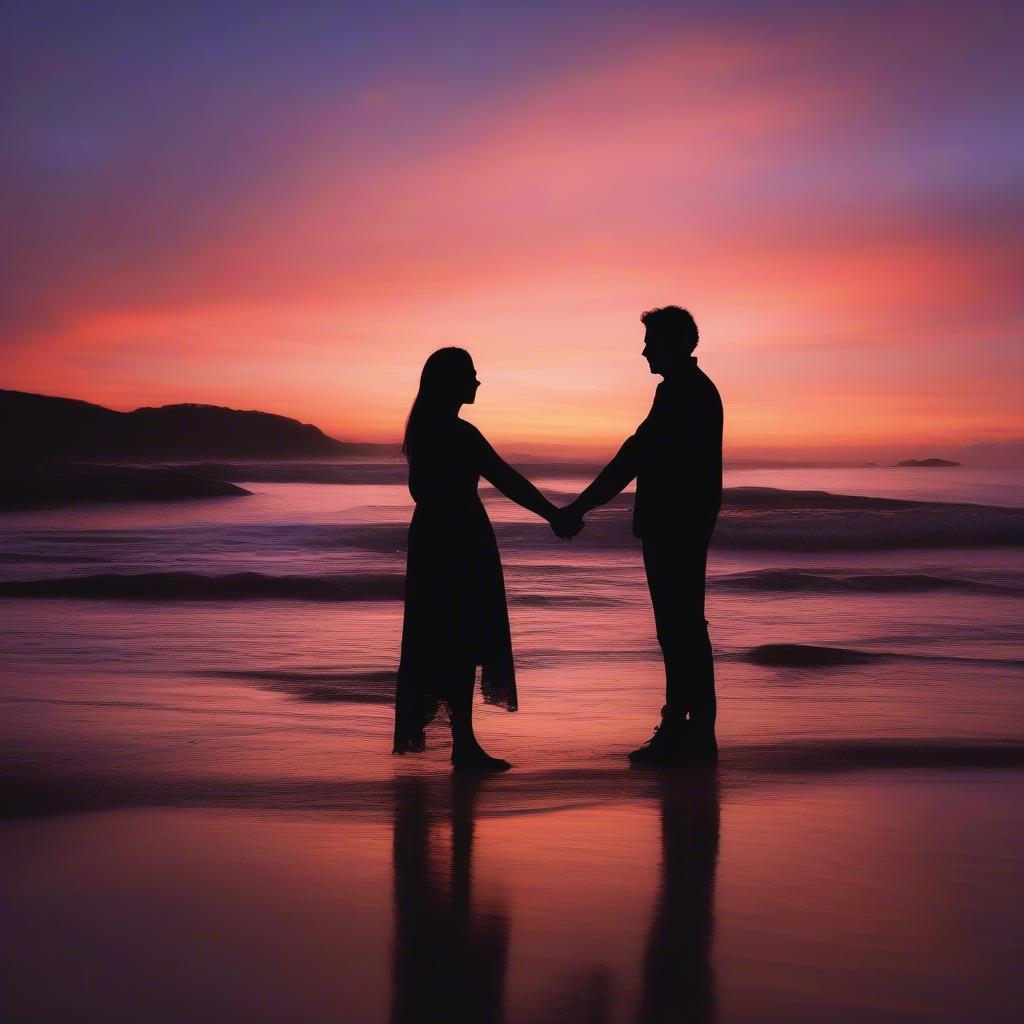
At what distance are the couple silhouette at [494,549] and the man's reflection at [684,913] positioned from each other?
2.42ft

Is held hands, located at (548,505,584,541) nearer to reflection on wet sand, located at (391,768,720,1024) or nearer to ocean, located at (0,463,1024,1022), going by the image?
ocean, located at (0,463,1024,1022)

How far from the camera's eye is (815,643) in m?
8.77

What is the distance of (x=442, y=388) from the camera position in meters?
5.09

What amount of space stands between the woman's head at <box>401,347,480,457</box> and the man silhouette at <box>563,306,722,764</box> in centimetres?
89

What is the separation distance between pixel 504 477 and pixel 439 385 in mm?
548

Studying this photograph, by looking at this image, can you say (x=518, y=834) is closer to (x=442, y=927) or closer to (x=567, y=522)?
(x=442, y=927)

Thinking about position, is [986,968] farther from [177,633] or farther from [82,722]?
[177,633]

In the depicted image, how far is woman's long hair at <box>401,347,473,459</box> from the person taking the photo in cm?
509

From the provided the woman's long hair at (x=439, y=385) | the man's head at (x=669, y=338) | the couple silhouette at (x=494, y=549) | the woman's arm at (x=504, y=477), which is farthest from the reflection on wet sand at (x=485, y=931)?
the man's head at (x=669, y=338)

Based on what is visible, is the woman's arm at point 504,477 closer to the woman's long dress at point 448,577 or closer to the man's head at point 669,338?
the woman's long dress at point 448,577

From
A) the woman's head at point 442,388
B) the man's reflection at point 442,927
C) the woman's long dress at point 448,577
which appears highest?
the woman's head at point 442,388

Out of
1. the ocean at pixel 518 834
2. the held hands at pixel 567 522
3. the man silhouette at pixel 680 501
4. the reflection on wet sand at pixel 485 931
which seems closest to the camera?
the reflection on wet sand at pixel 485 931

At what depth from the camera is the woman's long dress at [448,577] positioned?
5090mm

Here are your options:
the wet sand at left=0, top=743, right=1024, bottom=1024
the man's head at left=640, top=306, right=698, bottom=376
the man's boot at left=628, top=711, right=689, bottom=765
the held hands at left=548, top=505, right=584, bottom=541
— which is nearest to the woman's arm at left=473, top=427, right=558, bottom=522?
the held hands at left=548, top=505, right=584, bottom=541
